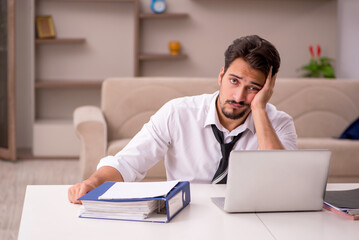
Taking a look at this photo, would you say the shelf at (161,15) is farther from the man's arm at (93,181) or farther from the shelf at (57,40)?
the man's arm at (93,181)

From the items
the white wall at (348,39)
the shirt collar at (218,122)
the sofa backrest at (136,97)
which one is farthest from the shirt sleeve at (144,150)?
the white wall at (348,39)

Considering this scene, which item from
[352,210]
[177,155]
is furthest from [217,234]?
[177,155]

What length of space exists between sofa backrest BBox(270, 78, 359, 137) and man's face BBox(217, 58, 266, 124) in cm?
185

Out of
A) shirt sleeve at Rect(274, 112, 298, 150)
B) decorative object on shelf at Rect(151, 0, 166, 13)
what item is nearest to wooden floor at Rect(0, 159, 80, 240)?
shirt sleeve at Rect(274, 112, 298, 150)

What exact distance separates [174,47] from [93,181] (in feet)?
11.9

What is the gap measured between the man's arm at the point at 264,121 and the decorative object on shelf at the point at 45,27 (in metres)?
3.46

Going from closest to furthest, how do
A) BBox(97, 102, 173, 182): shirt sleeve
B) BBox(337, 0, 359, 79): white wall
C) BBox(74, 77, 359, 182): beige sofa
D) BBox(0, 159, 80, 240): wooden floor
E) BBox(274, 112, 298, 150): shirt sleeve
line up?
BBox(97, 102, 173, 182): shirt sleeve, BBox(274, 112, 298, 150): shirt sleeve, BBox(0, 159, 80, 240): wooden floor, BBox(74, 77, 359, 182): beige sofa, BBox(337, 0, 359, 79): white wall

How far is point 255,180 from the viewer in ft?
4.20

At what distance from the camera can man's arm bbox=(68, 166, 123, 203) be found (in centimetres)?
140

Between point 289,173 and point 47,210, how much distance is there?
62 centimetres

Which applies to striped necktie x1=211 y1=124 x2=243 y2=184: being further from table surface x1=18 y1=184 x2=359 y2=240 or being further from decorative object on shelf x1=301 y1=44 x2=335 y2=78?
decorative object on shelf x1=301 y1=44 x2=335 y2=78

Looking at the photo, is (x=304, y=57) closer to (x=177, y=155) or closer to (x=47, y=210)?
(x=177, y=155)

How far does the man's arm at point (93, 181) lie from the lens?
1.40m

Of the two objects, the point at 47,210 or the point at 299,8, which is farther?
the point at 299,8
